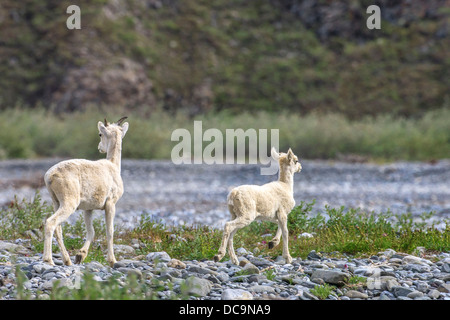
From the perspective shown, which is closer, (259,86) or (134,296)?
(134,296)

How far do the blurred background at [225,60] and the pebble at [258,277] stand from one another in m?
21.8

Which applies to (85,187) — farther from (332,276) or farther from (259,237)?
(259,237)

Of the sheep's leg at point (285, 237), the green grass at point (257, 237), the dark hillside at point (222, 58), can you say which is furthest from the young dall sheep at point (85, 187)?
the dark hillside at point (222, 58)

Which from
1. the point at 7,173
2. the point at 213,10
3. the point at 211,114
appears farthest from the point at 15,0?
the point at 7,173

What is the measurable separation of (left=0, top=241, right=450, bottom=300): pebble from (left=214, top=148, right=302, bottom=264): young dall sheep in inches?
11.7

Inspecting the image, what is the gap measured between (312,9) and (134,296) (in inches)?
1580

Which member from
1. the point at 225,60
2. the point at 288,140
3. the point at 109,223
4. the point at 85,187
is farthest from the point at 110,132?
the point at 225,60

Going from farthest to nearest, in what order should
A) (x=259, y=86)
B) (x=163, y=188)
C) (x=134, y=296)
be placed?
(x=259, y=86)
(x=163, y=188)
(x=134, y=296)

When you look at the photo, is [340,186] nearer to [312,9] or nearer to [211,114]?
[211,114]

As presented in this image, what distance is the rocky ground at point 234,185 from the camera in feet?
43.1

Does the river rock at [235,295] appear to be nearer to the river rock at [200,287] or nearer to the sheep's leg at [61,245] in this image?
the river rock at [200,287]

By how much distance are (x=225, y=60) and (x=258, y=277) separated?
33812 millimetres

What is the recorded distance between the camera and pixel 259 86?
36.7 metres

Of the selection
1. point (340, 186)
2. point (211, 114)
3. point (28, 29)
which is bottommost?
point (340, 186)
